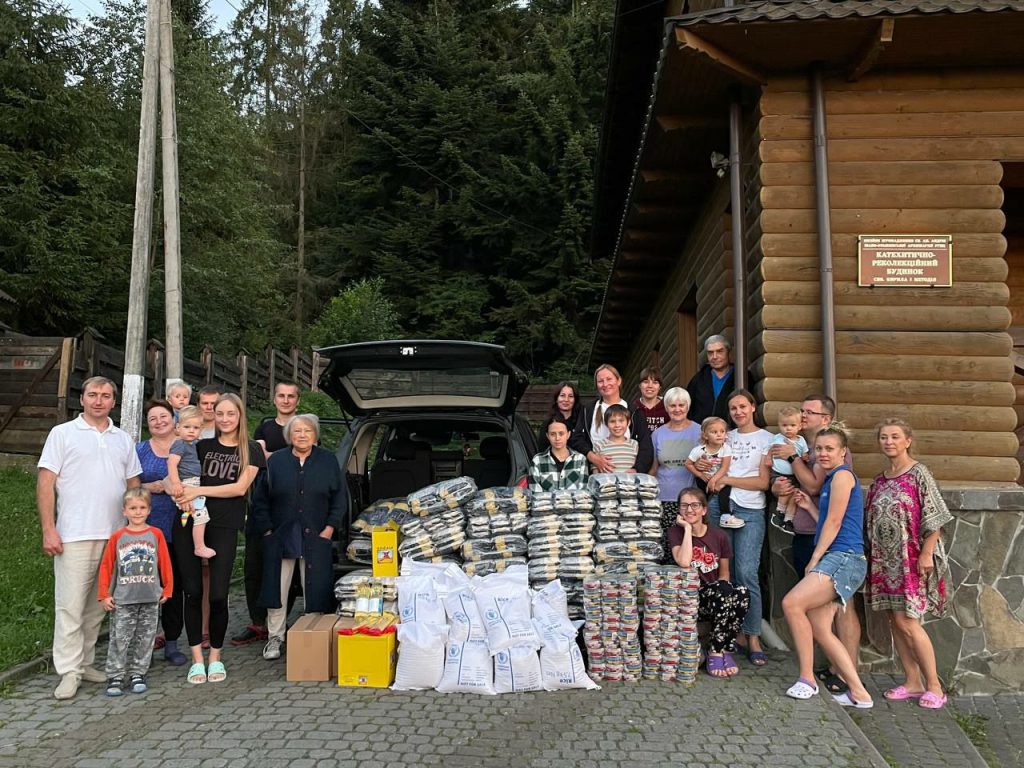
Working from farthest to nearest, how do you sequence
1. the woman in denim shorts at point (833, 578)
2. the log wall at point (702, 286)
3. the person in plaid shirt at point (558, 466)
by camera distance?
the log wall at point (702, 286)
the person in plaid shirt at point (558, 466)
the woman in denim shorts at point (833, 578)

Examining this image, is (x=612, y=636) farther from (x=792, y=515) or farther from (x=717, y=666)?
(x=792, y=515)

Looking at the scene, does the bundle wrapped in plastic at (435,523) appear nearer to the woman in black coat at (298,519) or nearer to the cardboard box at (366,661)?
the woman in black coat at (298,519)

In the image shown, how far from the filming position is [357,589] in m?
5.41

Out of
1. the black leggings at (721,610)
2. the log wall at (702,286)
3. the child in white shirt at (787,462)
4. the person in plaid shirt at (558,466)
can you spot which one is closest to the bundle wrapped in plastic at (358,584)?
the person in plaid shirt at (558,466)

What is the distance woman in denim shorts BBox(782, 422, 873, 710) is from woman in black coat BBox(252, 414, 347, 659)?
2.99 metres

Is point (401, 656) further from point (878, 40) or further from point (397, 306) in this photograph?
point (397, 306)

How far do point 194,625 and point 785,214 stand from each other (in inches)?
200

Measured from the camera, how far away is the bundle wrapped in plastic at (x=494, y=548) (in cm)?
557

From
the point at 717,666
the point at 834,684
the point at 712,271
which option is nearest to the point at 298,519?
the point at 717,666

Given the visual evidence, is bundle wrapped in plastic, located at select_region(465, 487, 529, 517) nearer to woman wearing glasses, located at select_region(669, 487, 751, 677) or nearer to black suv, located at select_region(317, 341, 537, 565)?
black suv, located at select_region(317, 341, 537, 565)

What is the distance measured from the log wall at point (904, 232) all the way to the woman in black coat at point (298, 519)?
3254mm

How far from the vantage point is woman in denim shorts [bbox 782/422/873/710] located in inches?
196

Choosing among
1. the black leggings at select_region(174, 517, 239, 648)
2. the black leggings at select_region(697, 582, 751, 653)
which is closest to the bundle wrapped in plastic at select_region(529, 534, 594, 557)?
the black leggings at select_region(697, 582, 751, 653)

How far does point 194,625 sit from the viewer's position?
5.26m
